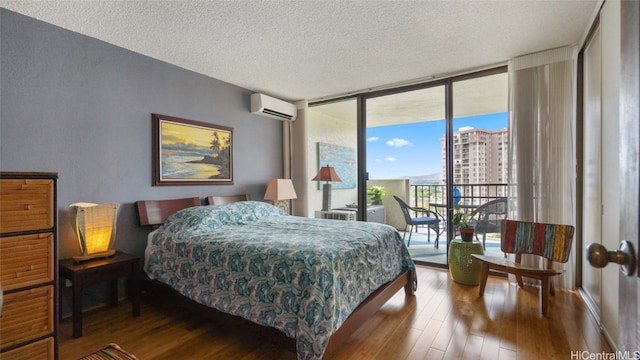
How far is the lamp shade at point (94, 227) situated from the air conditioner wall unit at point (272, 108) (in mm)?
2185

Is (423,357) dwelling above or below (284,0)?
below

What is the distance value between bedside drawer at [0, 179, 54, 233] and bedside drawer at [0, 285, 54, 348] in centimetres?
35

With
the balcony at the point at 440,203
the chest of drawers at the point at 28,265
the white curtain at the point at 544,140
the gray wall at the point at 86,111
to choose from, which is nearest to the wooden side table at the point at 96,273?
the gray wall at the point at 86,111

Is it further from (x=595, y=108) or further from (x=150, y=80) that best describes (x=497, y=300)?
(x=150, y=80)

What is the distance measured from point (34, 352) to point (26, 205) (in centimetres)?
78

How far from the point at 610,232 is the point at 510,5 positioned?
1.74 meters

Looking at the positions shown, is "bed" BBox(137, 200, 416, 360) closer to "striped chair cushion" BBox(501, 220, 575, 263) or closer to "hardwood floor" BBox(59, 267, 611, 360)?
"hardwood floor" BBox(59, 267, 611, 360)

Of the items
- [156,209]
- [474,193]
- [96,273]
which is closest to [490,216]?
[474,193]

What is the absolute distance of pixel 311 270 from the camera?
5.82ft

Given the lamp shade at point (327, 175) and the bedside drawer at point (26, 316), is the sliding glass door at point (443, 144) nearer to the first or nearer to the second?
the lamp shade at point (327, 175)

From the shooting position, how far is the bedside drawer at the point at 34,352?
150cm

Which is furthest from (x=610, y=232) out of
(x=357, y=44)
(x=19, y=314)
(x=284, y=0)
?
(x=19, y=314)

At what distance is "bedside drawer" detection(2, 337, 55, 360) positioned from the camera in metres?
1.50

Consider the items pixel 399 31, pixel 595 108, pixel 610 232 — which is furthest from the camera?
pixel 399 31
